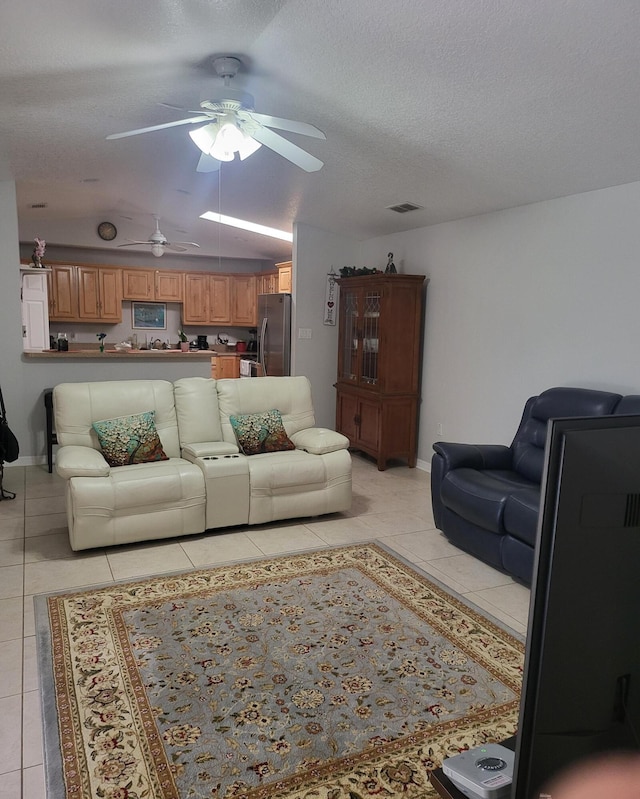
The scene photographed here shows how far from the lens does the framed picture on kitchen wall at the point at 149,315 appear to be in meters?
9.00

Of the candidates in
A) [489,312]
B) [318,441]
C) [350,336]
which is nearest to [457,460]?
[318,441]

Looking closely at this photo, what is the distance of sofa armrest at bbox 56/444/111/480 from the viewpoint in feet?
11.4

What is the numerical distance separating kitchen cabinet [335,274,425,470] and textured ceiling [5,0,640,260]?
0.77 metres

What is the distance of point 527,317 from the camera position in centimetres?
449

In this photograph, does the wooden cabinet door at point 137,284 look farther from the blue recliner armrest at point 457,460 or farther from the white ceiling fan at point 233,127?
the blue recliner armrest at point 457,460

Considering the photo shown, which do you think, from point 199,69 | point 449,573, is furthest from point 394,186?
point 449,573

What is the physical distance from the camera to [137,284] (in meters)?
8.74

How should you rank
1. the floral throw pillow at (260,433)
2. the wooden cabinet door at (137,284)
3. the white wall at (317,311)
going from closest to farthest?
the floral throw pillow at (260,433) → the white wall at (317,311) → the wooden cabinet door at (137,284)

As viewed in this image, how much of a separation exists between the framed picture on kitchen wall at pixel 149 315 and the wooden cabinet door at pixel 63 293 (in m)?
0.90

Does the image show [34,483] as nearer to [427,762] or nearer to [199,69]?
[199,69]

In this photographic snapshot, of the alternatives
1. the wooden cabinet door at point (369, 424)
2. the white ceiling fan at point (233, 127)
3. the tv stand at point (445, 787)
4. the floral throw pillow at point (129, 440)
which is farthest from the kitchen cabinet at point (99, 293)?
the tv stand at point (445, 787)

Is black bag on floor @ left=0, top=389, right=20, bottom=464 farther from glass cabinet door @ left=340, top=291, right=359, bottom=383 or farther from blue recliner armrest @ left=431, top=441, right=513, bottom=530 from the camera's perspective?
glass cabinet door @ left=340, top=291, right=359, bottom=383

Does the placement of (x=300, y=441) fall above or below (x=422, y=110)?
below

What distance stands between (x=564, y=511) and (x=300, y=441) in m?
3.78
